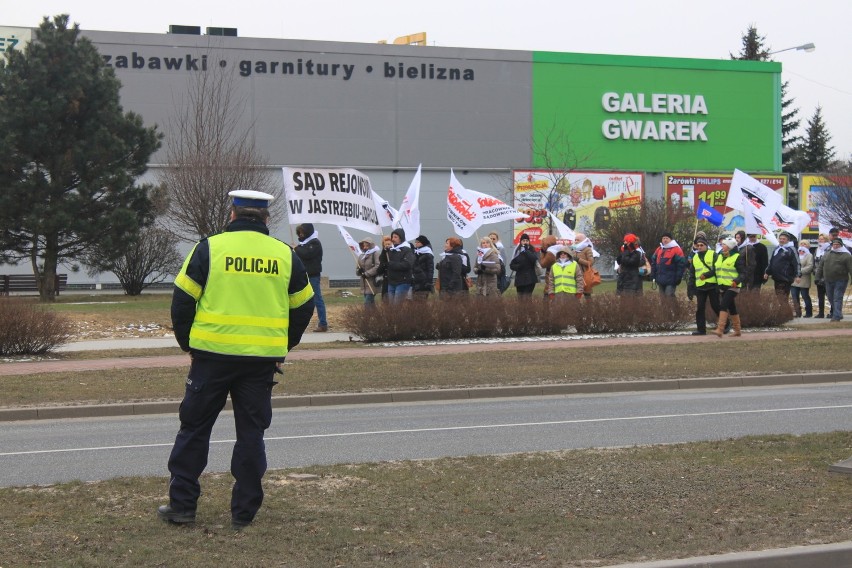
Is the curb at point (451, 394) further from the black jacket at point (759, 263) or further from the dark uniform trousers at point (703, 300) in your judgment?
the black jacket at point (759, 263)

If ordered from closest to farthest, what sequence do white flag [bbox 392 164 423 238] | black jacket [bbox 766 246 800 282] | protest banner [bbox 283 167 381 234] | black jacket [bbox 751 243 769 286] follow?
protest banner [bbox 283 167 381 234], white flag [bbox 392 164 423 238], black jacket [bbox 766 246 800 282], black jacket [bbox 751 243 769 286]

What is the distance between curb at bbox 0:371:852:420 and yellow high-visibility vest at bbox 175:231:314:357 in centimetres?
704

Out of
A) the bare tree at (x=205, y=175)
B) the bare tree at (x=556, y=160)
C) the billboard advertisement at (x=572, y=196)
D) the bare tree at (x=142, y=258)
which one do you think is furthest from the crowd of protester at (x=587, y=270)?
the bare tree at (x=556, y=160)

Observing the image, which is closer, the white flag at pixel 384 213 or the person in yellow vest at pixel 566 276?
the person in yellow vest at pixel 566 276

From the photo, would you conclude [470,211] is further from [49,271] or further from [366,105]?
[366,105]

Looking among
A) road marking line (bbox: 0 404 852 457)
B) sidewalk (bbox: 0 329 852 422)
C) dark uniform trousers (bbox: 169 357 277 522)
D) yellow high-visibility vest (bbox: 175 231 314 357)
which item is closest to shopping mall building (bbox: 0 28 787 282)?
sidewalk (bbox: 0 329 852 422)

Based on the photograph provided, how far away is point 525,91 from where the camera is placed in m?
56.9

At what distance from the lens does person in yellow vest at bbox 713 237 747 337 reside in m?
20.0

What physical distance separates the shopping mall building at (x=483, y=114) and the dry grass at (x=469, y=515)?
42048mm

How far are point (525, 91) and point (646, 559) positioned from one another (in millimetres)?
52292

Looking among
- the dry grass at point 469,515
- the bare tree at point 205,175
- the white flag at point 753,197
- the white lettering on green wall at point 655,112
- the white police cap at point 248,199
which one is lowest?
the dry grass at point 469,515

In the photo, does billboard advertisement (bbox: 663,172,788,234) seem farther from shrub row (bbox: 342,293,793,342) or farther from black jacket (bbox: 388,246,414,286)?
black jacket (bbox: 388,246,414,286)

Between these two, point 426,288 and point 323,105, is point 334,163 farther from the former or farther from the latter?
point 426,288

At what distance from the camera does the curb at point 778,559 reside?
18.7 ft
